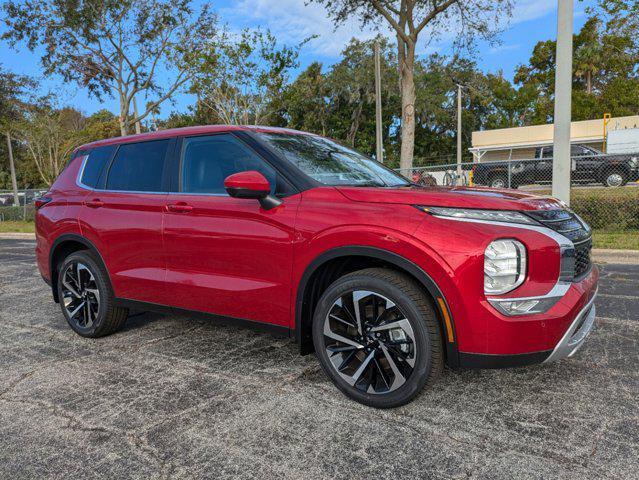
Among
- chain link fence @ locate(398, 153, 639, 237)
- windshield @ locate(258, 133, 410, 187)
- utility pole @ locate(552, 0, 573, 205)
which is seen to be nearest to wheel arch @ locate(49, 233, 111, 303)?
windshield @ locate(258, 133, 410, 187)

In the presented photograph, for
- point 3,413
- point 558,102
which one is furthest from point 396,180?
point 558,102

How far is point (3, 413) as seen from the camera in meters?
2.98

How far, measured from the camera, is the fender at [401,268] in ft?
8.67

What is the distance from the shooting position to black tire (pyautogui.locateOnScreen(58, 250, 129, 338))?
4237mm

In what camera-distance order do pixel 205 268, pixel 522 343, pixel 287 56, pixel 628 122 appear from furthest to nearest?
pixel 628 122 → pixel 287 56 → pixel 205 268 → pixel 522 343

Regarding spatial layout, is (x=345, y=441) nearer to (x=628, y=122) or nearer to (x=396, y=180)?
(x=396, y=180)

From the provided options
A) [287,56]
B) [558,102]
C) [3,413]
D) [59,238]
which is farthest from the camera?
[287,56]

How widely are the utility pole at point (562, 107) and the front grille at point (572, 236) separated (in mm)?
5994

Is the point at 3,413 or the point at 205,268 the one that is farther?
the point at 205,268

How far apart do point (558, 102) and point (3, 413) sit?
8.93 meters

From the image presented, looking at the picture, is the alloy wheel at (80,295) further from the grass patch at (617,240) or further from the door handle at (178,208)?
the grass patch at (617,240)

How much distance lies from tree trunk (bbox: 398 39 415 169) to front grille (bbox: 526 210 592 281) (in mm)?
13122

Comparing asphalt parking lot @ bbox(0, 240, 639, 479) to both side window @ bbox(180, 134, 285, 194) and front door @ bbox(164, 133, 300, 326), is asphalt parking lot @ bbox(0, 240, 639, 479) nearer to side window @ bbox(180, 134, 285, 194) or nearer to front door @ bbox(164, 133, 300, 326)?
front door @ bbox(164, 133, 300, 326)

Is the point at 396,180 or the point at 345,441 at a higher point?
the point at 396,180
